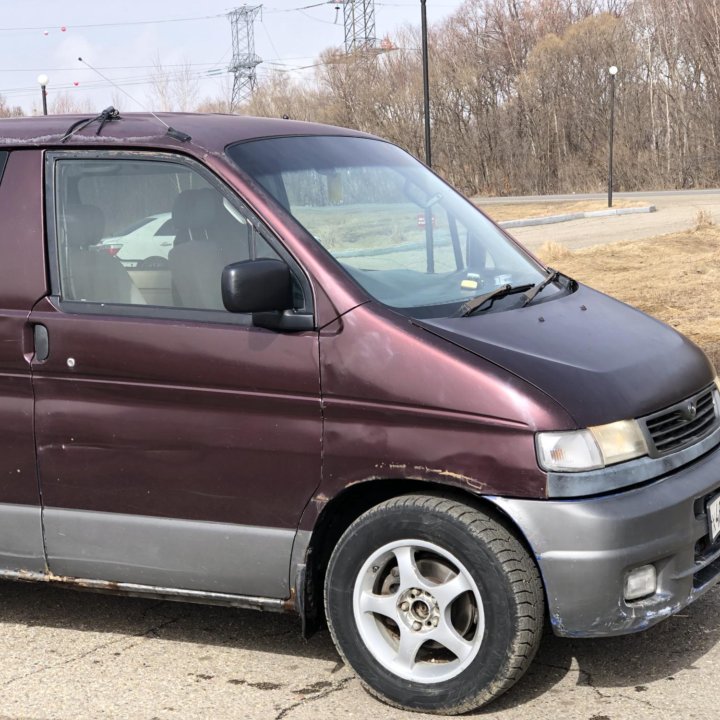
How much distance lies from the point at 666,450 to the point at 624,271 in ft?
45.7

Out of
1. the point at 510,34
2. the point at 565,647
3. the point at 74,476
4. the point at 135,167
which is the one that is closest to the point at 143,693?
the point at 74,476

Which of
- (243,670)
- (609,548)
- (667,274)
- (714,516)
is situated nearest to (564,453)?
(609,548)

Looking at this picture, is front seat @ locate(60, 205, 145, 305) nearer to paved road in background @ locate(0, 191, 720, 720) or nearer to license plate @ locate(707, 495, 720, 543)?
paved road in background @ locate(0, 191, 720, 720)

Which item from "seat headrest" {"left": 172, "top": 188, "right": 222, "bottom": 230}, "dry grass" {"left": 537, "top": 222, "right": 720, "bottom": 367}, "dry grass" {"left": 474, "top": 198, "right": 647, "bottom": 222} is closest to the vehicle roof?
"seat headrest" {"left": 172, "top": 188, "right": 222, "bottom": 230}

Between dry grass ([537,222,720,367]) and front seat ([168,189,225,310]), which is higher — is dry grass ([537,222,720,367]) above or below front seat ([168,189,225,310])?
below

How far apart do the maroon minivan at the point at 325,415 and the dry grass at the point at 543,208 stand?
105 ft

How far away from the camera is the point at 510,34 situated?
2576 inches

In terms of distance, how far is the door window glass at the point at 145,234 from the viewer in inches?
160

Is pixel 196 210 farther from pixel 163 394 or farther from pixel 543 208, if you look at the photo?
pixel 543 208

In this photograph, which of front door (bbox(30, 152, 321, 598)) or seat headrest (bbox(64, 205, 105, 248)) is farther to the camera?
seat headrest (bbox(64, 205, 105, 248))

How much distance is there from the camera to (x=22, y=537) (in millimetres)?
4242

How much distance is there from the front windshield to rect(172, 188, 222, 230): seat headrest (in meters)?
0.17

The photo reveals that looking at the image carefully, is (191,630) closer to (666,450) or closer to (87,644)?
(87,644)

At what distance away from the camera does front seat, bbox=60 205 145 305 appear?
164 inches
